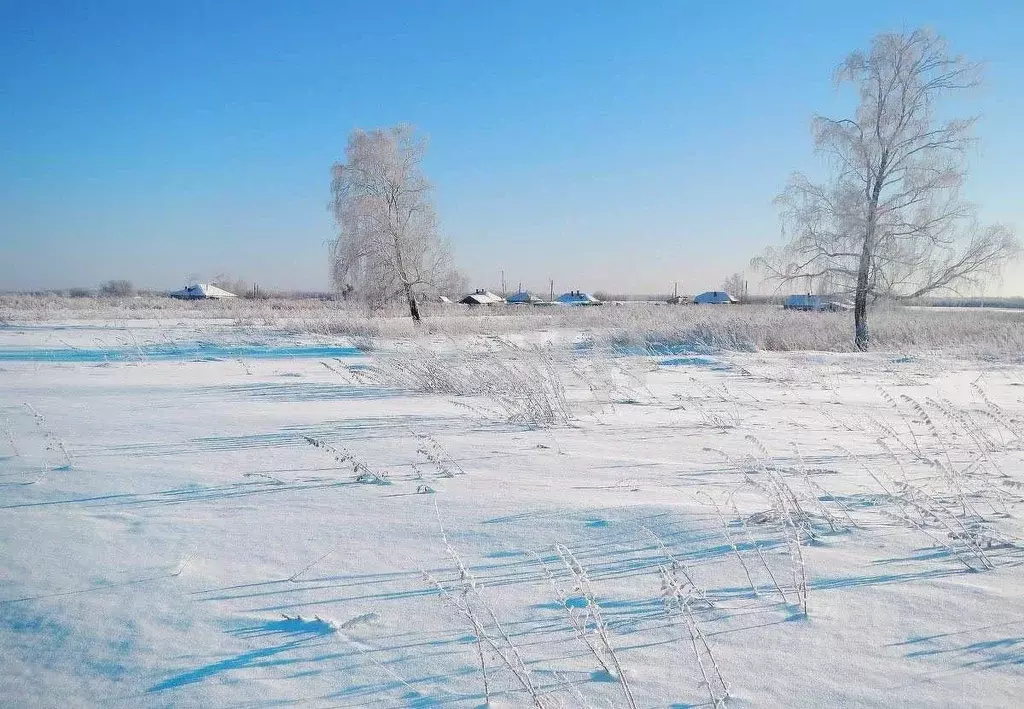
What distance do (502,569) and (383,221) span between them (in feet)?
74.7

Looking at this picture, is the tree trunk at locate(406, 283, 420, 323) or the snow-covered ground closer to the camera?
the snow-covered ground

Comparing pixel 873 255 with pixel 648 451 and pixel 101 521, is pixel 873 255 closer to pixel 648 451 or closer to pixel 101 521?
pixel 648 451

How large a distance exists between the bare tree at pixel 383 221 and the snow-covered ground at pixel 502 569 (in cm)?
1931

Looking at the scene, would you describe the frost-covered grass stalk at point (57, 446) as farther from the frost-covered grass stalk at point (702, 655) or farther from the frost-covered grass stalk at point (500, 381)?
the frost-covered grass stalk at point (702, 655)

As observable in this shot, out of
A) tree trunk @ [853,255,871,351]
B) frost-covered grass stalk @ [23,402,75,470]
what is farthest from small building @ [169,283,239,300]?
frost-covered grass stalk @ [23,402,75,470]

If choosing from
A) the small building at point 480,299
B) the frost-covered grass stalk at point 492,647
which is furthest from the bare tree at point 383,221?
the small building at point 480,299

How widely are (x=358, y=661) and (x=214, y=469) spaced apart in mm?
2300

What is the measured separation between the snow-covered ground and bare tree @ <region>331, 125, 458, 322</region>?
1931cm

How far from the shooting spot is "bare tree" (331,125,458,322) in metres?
23.6

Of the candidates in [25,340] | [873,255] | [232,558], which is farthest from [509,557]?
[25,340]

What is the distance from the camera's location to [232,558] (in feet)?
7.73

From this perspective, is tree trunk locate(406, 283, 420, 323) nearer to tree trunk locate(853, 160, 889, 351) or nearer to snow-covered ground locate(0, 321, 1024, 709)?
tree trunk locate(853, 160, 889, 351)

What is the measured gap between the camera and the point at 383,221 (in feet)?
77.9

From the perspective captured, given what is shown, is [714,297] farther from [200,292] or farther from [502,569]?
[502,569]
